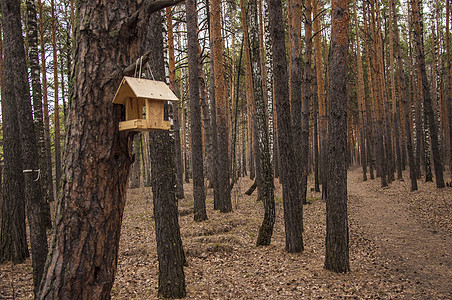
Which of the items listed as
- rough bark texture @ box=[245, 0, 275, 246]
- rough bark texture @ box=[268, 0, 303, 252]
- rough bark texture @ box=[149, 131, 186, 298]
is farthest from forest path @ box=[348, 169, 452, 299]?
rough bark texture @ box=[149, 131, 186, 298]

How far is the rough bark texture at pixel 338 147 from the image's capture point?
20.0 feet

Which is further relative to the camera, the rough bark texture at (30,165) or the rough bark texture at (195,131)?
the rough bark texture at (195,131)

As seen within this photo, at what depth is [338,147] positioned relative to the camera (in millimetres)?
6176

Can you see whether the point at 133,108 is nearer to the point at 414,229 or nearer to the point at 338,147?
the point at 338,147

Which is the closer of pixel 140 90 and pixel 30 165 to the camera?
pixel 140 90

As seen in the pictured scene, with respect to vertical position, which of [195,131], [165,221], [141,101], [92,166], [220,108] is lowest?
[165,221]

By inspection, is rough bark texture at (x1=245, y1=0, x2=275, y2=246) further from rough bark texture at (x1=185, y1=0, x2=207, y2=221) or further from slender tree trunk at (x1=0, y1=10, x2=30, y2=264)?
slender tree trunk at (x1=0, y1=10, x2=30, y2=264)

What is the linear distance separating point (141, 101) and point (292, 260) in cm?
548

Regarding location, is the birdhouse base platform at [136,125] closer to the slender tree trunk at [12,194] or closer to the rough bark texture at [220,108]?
the slender tree trunk at [12,194]

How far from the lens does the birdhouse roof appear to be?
251 centimetres

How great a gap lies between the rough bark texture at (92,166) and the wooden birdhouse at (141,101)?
9cm

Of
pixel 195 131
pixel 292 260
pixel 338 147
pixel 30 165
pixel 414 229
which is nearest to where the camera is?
pixel 30 165

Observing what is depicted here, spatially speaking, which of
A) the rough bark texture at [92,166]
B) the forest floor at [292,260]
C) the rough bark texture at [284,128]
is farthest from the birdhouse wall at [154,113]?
the rough bark texture at [284,128]

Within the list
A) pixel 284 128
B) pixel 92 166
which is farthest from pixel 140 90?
pixel 284 128
